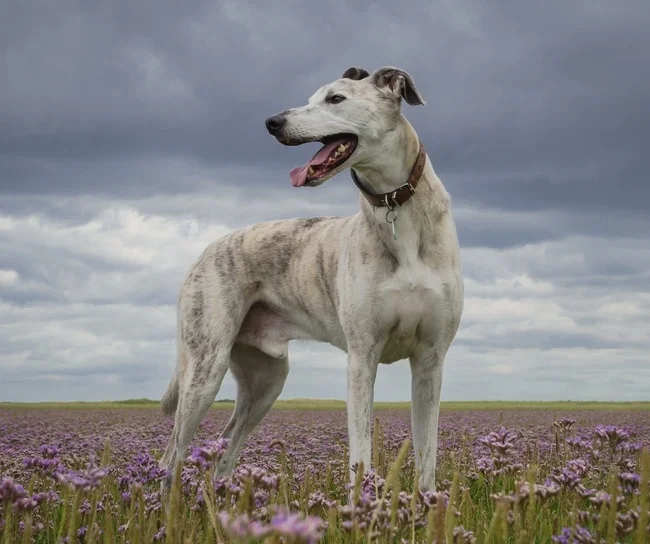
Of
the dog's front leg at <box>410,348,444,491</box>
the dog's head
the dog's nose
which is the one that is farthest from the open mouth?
the dog's front leg at <box>410,348,444,491</box>

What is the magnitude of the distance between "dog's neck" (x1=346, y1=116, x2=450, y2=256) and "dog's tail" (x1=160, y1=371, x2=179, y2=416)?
121 inches

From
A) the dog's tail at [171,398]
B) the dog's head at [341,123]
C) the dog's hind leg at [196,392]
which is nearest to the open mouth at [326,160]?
the dog's head at [341,123]

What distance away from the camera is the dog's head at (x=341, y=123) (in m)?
5.64

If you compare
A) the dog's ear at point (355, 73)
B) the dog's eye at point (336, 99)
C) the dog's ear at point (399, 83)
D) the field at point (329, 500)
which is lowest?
the field at point (329, 500)

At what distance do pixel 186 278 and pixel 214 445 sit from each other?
4.99m

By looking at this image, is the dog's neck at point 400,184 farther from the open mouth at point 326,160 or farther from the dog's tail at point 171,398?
the dog's tail at point 171,398

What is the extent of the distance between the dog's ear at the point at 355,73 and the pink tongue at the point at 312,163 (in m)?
0.94

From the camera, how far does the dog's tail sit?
7.75 meters

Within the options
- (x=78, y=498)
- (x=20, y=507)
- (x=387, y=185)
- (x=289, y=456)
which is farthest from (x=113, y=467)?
(x=78, y=498)

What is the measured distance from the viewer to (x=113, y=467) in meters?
7.08

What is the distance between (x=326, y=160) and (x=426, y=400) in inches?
81.5

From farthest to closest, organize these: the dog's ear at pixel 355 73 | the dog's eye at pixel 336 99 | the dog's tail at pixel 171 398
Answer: the dog's tail at pixel 171 398 → the dog's ear at pixel 355 73 → the dog's eye at pixel 336 99

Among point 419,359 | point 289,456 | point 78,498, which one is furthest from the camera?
point 289,456

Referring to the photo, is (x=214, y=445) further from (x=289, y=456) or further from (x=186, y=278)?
(x=289, y=456)
